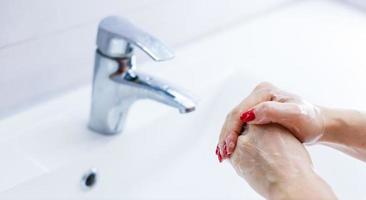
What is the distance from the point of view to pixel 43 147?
2.35 ft

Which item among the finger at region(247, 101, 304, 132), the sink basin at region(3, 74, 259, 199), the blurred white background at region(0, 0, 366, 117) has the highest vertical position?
the finger at region(247, 101, 304, 132)

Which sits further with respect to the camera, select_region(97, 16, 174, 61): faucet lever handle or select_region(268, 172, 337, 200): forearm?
select_region(97, 16, 174, 61): faucet lever handle

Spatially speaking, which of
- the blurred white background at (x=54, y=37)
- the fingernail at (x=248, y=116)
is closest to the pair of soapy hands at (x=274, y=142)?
the fingernail at (x=248, y=116)

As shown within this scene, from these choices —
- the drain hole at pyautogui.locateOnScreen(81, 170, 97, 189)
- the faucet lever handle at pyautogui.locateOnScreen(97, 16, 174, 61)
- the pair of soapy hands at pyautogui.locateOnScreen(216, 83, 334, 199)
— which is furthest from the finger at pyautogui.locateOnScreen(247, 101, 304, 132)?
the drain hole at pyautogui.locateOnScreen(81, 170, 97, 189)

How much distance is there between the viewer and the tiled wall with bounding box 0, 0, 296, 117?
703 mm

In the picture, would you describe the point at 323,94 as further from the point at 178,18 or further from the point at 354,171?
the point at 178,18

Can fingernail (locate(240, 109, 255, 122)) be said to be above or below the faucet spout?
above

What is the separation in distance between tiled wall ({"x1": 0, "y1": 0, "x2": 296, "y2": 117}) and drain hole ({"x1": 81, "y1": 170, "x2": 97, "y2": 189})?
13 cm

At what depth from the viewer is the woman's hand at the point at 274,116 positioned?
626mm

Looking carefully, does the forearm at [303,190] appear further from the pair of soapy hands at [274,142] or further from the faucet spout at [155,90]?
the faucet spout at [155,90]

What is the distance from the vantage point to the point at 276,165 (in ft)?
1.92

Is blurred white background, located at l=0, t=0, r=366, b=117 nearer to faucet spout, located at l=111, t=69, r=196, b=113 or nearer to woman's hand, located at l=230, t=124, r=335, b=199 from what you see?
faucet spout, located at l=111, t=69, r=196, b=113

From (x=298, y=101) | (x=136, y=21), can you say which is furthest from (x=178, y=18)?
(x=298, y=101)

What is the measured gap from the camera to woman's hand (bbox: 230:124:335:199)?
55 centimetres
